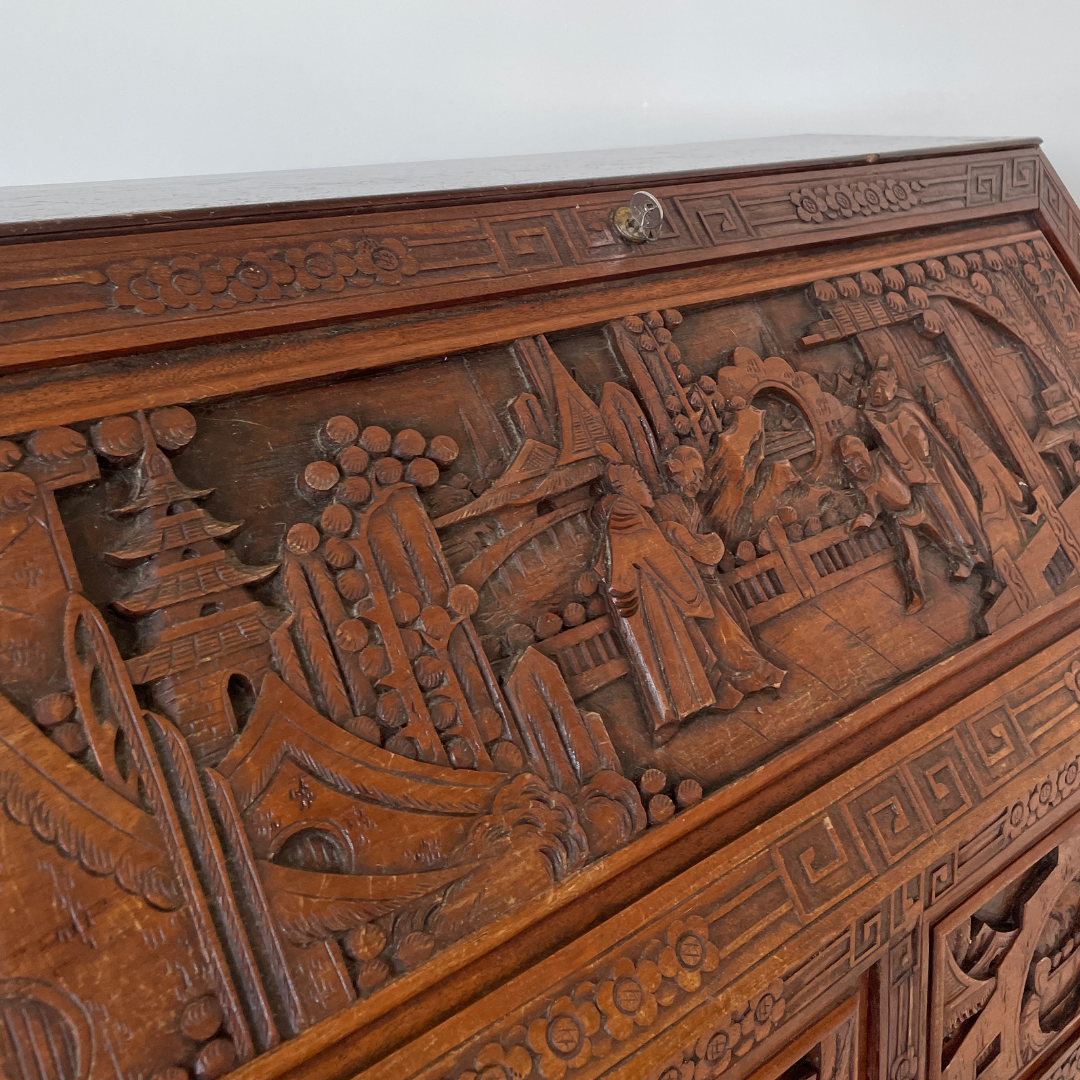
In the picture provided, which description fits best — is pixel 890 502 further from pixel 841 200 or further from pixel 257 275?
pixel 257 275

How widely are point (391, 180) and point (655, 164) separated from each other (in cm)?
46

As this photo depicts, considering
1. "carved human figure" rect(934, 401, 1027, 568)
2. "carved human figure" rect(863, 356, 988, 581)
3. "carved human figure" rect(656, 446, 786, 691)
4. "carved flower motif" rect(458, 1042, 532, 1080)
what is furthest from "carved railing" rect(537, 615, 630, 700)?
"carved human figure" rect(934, 401, 1027, 568)

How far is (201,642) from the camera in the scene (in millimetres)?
756

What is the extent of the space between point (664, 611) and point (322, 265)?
1.82 feet

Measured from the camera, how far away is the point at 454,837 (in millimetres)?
797

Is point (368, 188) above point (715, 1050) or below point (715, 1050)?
above

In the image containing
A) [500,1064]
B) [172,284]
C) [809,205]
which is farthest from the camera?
[809,205]

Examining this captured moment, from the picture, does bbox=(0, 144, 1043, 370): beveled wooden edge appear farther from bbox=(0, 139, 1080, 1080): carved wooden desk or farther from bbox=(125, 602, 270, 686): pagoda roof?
bbox=(125, 602, 270, 686): pagoda roof

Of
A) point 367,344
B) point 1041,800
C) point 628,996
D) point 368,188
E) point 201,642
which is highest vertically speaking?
point 368,188

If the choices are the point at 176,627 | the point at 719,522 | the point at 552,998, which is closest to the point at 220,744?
the point at 176,627

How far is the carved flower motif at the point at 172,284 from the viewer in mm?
817

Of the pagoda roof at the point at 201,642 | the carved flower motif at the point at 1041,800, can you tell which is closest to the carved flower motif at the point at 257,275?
the pagoda roof at the point at 201,642

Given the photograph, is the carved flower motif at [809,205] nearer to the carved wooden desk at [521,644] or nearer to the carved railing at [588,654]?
the carved wooden desk at [521,644]

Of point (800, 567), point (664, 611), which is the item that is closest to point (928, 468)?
point (800, 567)
